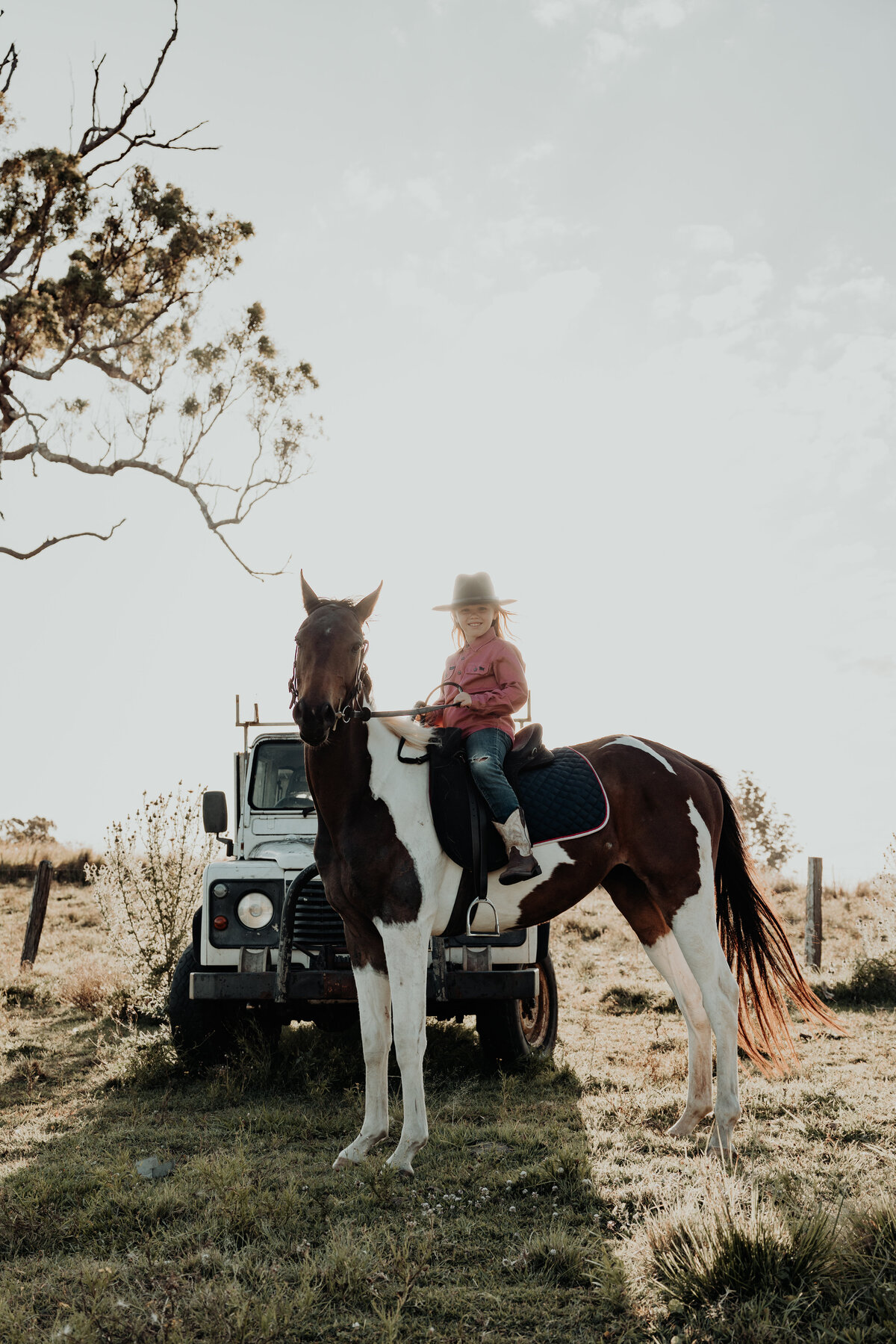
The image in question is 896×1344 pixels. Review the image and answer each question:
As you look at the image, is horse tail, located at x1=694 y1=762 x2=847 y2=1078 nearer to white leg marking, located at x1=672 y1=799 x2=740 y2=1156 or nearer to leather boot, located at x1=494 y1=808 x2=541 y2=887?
white leg marking, located at x1=672 y1=799 x2=740 y2=1156

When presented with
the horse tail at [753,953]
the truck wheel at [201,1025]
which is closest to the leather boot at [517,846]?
the horse tail at [753,953]

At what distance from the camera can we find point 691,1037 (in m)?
5.17

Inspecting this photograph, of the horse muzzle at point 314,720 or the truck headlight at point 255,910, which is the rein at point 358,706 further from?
the truck headlight at point 255,910

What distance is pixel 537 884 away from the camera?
4.82 meters

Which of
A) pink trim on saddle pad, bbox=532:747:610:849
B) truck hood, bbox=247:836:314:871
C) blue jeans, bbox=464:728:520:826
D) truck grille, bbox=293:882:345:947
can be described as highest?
blue jeans, bbox=464:728:520:826

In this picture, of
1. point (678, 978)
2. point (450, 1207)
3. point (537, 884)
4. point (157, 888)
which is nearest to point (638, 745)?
point (537, 884)

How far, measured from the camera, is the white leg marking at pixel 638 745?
5.18 metres

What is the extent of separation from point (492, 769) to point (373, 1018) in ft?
4.55

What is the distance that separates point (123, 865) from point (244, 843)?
2.96m

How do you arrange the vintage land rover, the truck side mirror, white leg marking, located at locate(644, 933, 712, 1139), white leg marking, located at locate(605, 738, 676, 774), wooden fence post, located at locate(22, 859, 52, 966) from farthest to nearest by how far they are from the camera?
wooden fence post, located at locate(22, 859, 52, 966) → the truck side mirror → the vintage land rover → white leg marking, located at locate(605, 738, 676, 774) → white leg marking, located at locate(644, 933, 712, 1139)

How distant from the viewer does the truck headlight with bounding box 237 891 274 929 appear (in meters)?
6.14

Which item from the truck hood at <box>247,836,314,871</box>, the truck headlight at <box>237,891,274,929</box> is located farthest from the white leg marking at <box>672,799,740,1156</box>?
the truck headlight at <box>237,891,274,929</box>

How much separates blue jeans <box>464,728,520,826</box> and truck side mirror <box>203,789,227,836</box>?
119 inches

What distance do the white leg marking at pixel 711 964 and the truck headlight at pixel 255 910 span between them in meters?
2.70
